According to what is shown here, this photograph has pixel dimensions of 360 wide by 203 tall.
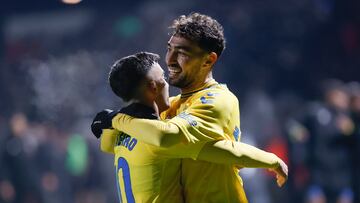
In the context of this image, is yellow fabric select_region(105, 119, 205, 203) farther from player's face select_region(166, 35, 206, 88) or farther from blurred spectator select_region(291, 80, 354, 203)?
blurred spectator select_region(291, 80, 354, 203)

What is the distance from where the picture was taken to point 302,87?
301 inches

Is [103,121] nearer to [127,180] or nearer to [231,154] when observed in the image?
[127,180]

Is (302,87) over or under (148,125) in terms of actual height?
under

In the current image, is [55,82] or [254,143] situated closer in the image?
[254,143]

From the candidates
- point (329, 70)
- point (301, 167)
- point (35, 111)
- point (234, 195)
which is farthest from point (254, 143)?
point (234, 195)

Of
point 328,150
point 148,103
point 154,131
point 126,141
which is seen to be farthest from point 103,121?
point 328,150

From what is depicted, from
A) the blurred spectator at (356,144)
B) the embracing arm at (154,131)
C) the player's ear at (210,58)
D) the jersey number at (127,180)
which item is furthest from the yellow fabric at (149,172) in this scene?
the blurred spectator at (356,144)

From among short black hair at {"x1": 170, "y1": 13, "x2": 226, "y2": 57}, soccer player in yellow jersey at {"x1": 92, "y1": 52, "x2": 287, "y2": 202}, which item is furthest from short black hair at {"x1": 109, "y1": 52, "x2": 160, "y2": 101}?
short black hair at {"x1": 170, "y1": 13, "x2": 226, "y2": 57}

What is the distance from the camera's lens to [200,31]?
3.04 meters

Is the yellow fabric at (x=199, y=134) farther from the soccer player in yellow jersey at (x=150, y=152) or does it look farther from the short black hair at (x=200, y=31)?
the short black hair at (x=200, y=31)

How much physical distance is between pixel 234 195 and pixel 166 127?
0.52 meters

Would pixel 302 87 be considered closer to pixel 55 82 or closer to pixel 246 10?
pixel 246 10

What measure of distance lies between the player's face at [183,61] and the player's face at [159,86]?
0.08 metres

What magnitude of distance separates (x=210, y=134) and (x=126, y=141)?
15.7 inches
